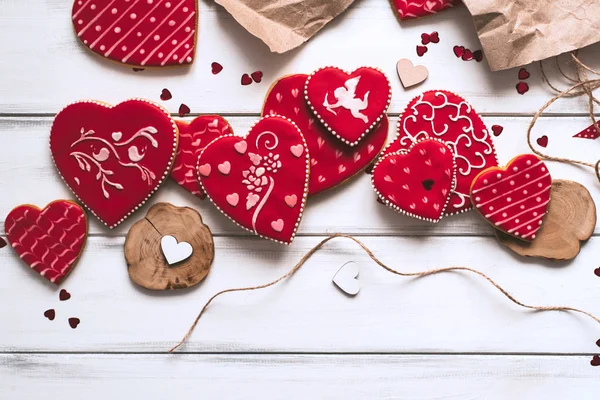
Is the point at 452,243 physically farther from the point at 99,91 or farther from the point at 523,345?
the point at 99,91

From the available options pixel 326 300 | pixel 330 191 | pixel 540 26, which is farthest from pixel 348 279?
pixel 540 26

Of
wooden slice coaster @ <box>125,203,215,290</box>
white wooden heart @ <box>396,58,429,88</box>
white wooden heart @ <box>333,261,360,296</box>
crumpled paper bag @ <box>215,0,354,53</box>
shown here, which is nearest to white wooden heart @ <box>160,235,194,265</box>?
wooden slice coaster @ <box>125,203,215,290</box>

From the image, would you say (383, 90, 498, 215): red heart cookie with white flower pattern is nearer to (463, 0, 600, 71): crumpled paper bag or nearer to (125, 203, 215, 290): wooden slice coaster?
(463, 0, 600, 71): crumpled paper bag

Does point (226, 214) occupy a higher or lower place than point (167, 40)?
lower

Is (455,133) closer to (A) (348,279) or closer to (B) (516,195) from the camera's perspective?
(B) (516,195)

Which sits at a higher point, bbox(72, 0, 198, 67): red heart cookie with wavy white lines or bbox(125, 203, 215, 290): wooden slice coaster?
bbox(72, 0, 198, 67): red heart cookie with wavy white lines

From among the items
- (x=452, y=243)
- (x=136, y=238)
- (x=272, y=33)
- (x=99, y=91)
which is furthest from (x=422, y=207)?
(x=99, y=91)
